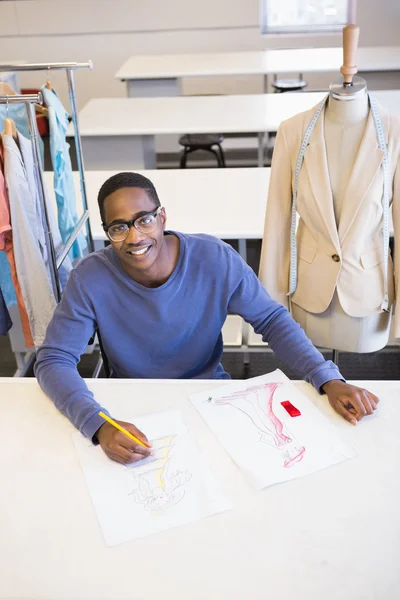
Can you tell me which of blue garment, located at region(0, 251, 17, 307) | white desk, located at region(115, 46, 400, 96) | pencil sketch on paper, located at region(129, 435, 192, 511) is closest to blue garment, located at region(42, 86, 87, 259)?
blue garment, located at region(0, 251, 17, 307)

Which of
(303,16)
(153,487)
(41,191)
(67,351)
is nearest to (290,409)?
(153,487)

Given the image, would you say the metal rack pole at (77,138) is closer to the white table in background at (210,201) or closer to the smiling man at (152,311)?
the white table in background at (210,201)

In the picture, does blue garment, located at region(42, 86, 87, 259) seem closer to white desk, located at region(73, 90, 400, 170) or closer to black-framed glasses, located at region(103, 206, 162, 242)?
black-framed glasses, located at region(103, 206, 162, 242)

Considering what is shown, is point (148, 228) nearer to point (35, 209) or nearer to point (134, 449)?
point (134, 449)

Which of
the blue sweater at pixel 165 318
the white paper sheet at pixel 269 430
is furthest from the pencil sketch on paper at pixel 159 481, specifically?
the blue sweater at pixel 165 318

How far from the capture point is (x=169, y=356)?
4.96 feet

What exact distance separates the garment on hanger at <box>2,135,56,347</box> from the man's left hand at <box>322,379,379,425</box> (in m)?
1.11

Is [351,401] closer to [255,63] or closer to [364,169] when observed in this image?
[364,169]

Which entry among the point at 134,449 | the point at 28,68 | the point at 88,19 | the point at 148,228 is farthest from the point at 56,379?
the point at 88,19

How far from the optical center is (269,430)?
1218 millimetres

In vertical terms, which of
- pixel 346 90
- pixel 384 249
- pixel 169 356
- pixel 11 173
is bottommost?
pixel 169 356

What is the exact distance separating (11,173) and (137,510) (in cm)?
121

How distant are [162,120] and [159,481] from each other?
8.89 ft

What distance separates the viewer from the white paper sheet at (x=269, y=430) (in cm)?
113
